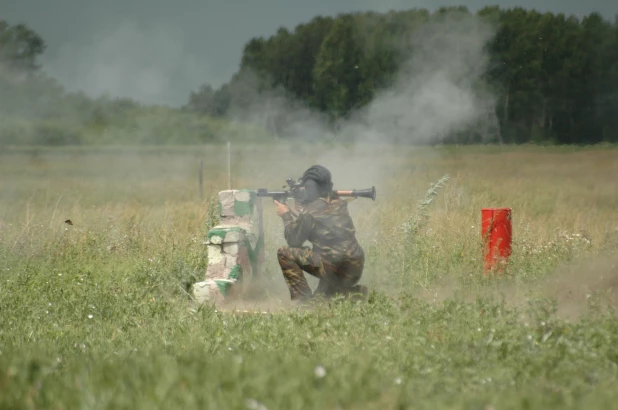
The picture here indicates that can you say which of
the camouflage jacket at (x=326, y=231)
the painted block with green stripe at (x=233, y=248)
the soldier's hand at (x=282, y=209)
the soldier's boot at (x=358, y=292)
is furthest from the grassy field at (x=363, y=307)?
the soldier's hand at (x=282, y=209)

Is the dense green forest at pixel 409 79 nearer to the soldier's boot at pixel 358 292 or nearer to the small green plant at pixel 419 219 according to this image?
the small green plant at pixel 419 219

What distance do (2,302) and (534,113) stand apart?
10.8 meters

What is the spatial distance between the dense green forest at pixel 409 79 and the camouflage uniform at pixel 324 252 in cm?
453

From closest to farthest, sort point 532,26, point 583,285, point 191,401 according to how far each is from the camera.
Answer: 1. point 191,401
2. point 583,285
3. point 532,26

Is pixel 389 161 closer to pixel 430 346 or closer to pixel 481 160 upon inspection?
pixel 481 160

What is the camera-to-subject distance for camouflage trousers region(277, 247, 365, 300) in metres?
9.02

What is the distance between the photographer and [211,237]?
955 cm

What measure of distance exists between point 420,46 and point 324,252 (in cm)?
612

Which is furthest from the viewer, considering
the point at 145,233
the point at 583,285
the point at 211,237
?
the point at 145,233

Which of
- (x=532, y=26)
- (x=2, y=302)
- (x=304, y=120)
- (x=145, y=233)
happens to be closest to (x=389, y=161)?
(x=304, y=120)

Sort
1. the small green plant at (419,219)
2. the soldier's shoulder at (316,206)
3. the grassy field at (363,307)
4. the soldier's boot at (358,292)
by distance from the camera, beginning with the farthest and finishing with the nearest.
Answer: the small green plant at (419,219)
the soldier's shoulder at (316,206)
the soldier's boot at (358,292)
the grassy field at (363,307)

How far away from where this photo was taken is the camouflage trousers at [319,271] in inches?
355

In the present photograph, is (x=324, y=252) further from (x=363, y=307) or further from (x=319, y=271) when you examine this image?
(x=363, y=307)

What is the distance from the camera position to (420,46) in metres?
14.0
